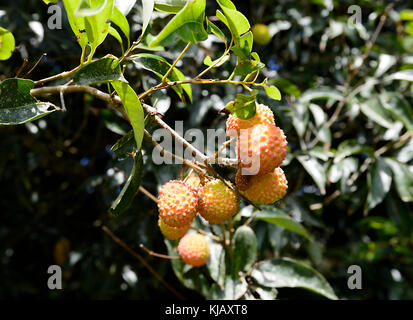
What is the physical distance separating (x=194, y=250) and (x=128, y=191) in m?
0.35

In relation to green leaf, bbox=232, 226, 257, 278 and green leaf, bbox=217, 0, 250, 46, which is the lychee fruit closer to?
green leaf, bbox=217, 0, 250, 46

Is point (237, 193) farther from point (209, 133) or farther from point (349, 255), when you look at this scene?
point (349, 255)

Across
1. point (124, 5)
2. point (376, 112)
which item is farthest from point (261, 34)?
point (124, 5)

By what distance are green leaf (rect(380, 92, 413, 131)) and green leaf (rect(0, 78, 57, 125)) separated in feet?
3.72

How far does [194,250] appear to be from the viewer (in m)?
0.95

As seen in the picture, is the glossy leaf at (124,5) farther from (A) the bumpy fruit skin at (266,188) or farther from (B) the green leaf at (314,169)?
(B) the green leaf at (314,169)

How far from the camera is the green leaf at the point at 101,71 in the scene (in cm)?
61

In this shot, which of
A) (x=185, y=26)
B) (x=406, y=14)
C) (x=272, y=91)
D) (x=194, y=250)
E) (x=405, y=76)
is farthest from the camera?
(x=406, y=14)

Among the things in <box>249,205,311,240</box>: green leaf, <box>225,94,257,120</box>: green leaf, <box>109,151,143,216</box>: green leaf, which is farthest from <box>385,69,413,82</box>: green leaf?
<box>109,151,143,216</box>: green leaf

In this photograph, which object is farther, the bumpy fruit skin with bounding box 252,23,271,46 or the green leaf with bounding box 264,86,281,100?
Answer: the bumpy fruit skin with bounding box 252,23,271,46

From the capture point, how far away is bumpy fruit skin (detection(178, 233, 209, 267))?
956 millimetres

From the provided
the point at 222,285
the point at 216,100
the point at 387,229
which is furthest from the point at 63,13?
the point at 387,229

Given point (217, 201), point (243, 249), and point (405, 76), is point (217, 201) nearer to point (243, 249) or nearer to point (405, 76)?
point (243, 249)

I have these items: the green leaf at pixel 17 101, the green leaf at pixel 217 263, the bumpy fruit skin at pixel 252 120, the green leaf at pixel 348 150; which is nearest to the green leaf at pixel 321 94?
the green leaf at pixel 348 150
